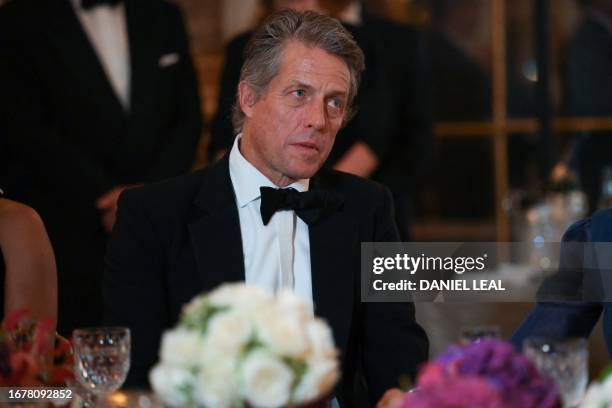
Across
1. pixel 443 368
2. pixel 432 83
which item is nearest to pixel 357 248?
pixel 443 368

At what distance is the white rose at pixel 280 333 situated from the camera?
4.19 ft

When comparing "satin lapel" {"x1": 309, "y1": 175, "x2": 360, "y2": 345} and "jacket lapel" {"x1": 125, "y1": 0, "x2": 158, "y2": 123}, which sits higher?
"jacket lapel" {"x1": 125, "y1": 0, "x2": 158, "y2": 123}

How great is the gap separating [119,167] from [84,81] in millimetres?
296

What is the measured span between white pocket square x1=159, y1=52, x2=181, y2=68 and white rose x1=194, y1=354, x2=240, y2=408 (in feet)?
8.01

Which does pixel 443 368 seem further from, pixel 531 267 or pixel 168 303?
pixel 531 267

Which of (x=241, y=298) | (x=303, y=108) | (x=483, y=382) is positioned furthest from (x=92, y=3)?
(x=483, y=382)

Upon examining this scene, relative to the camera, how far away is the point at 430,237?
754 cm

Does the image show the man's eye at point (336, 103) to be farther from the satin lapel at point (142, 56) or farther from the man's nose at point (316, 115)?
the satin lapel at point (142, 56)

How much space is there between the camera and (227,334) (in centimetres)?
128

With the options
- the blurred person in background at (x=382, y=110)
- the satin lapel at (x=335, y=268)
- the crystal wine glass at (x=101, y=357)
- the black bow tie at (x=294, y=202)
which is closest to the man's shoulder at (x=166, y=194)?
the black bow tie at (x=294, y=202)

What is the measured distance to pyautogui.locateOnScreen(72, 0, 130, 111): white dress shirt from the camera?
3500 millimetres

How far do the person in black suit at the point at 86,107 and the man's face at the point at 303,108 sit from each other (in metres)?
1.08

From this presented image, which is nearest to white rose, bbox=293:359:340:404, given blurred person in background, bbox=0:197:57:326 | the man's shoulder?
the man's shoulder

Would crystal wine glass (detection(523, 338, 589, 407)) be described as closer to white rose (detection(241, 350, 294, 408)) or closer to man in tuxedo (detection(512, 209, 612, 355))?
white rose (detection(241, 350, 294, 408))
